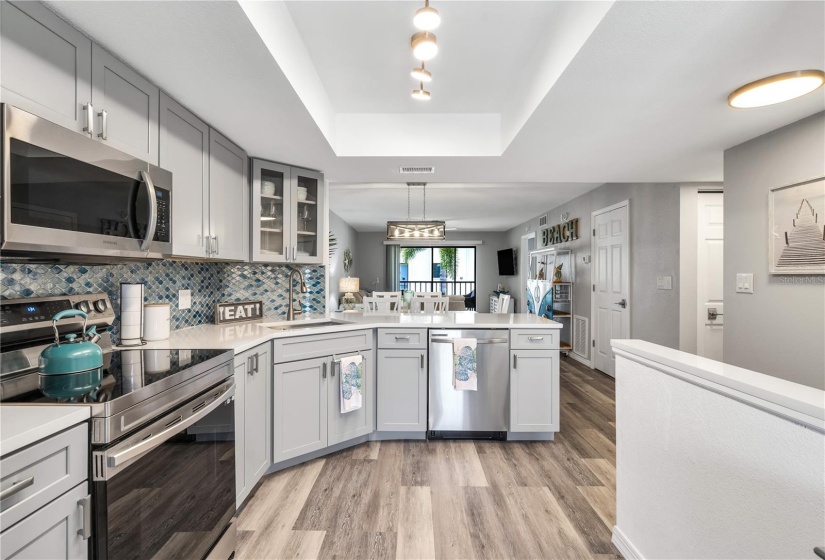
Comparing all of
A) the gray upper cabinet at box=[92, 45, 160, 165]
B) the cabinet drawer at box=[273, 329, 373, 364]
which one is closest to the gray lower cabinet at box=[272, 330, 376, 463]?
the cabinet drawer at box=[273, 329, 373, 364]

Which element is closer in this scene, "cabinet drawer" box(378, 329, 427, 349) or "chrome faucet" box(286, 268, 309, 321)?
"cabinet drawer" box(378, 329, 427, 349)

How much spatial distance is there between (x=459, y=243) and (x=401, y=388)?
26.0 feet

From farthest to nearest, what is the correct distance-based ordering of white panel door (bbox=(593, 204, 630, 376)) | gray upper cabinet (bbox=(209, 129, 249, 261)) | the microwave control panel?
1. white panel door (bbox=(593, 204, 630, 376))
2. gray upper cabinet (bbox=(209, 129, 249, 261))
3. the microwave control panel

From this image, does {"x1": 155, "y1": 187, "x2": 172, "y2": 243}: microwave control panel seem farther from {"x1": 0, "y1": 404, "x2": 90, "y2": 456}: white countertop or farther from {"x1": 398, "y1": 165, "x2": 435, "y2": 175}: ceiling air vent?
{"x1": 398, "y1": 165, "x2": 435, "y2": 175}: ceiling air vent

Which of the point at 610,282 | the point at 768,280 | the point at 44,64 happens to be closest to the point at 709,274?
the point at 610,282

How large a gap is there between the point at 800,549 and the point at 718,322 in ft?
11.2

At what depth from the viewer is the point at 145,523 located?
115 cm

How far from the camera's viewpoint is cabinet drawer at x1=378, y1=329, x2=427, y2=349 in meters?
2.75

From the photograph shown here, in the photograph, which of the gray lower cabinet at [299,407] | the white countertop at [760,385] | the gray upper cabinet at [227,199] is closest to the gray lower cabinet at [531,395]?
the white countertop at [760,385]

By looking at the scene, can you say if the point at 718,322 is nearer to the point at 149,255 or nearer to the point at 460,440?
the point at 460,440

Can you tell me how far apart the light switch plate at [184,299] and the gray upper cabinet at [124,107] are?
987 millimetres

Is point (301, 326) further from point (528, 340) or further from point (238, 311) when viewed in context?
point (528, 340)

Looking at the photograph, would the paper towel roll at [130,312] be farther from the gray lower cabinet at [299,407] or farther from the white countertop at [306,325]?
the gray lower cabinet at [299,407]

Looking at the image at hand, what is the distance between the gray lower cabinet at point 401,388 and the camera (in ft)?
9.04
